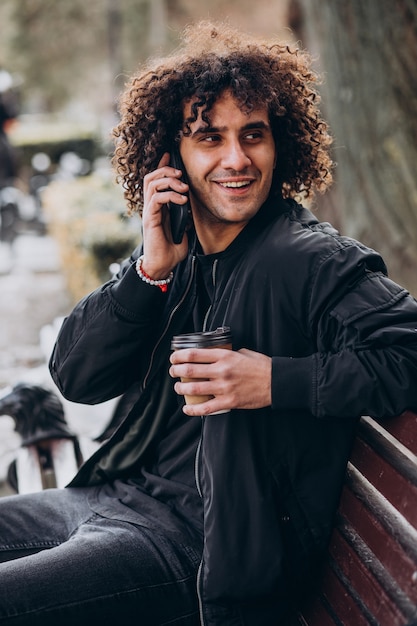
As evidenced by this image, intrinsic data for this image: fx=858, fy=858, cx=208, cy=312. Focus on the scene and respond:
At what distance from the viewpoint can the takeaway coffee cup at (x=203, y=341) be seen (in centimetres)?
214

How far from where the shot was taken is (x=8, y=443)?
18.8ft

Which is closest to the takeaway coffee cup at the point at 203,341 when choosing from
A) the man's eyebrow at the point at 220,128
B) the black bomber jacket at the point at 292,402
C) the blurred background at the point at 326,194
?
the black bomber jacket at the point at 292,402

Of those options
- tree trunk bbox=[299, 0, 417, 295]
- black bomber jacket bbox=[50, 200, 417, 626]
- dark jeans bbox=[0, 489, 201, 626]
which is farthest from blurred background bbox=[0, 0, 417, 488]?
dark jeans bbox=[0, 489, 201, 626]

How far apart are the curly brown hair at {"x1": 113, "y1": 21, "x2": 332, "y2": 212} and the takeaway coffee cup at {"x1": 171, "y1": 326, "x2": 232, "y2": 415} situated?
2.63ft

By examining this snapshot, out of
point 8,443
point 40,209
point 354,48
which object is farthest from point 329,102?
point 40,209

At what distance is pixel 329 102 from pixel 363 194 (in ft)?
2.49

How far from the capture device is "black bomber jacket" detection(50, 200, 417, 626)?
84.5 inches

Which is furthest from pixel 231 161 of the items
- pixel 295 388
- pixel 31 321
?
pixel 31 321

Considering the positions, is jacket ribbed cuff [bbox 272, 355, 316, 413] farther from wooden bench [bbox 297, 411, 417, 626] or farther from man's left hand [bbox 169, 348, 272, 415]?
wooden bench [bbox 297, 411, 417, 626]

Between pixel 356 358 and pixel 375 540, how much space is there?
1.48ft

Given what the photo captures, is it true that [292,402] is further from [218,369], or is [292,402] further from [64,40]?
[64,40]

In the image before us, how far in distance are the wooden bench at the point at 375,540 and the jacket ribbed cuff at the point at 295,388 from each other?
22 centimetres

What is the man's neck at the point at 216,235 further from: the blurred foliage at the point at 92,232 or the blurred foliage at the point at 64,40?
the blurred foliage at the point at 64,40

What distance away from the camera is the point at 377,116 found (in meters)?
5.62
